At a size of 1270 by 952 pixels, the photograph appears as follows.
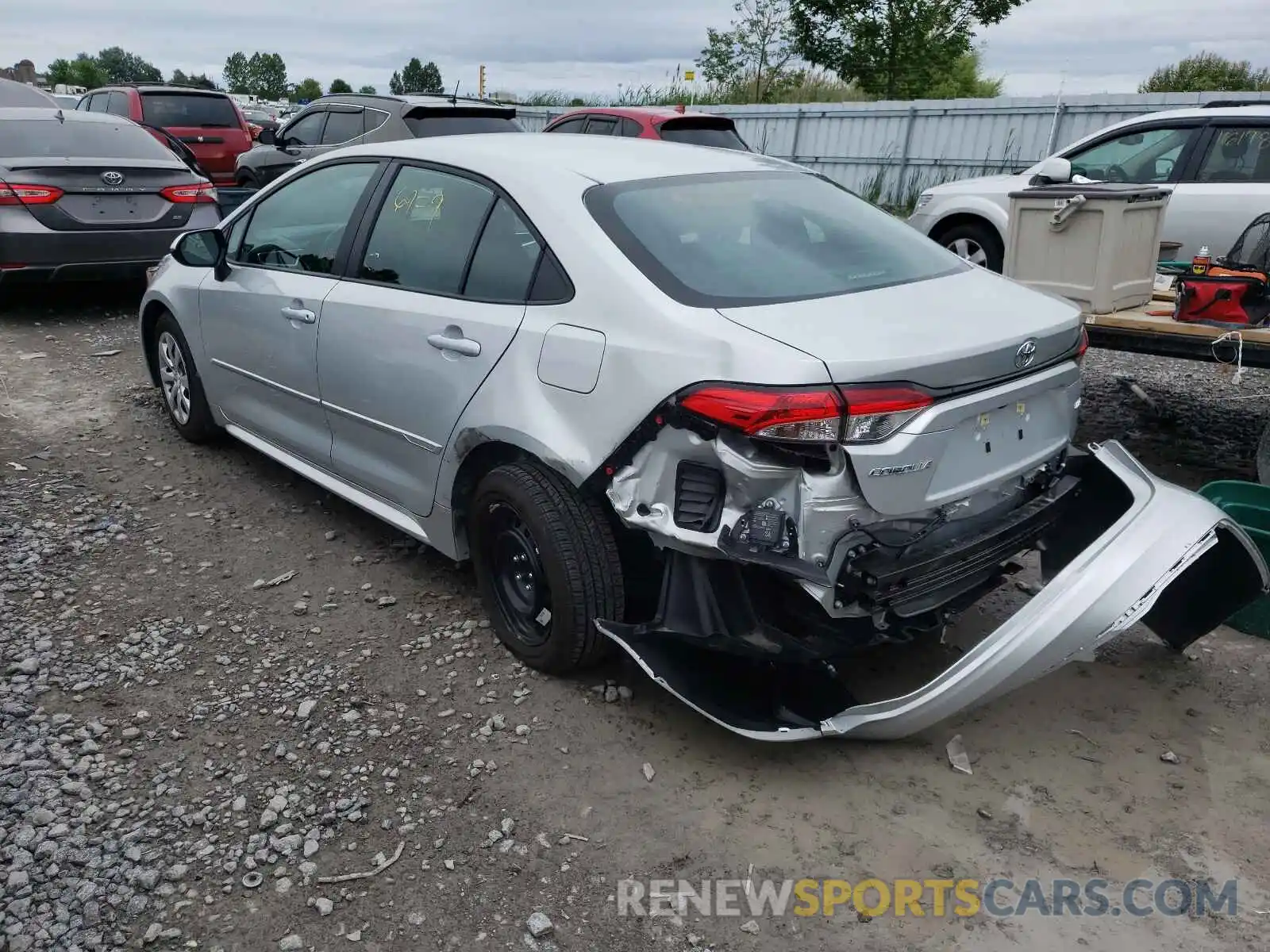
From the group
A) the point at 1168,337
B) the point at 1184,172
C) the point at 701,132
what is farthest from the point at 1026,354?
the point at 701,132

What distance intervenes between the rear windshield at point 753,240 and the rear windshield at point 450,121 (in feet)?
25.2

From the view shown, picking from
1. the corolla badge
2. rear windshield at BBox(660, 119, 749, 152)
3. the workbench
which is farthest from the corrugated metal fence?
the corolla badge

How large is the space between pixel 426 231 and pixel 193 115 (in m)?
11.2

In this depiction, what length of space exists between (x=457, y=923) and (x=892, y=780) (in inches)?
51.5

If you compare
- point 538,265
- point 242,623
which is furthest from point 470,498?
point 242,623

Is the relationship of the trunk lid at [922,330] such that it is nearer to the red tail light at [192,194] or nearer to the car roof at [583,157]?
the car roof at [583,157]

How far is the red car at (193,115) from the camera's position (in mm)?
12664

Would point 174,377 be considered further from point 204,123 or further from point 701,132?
point 204,123

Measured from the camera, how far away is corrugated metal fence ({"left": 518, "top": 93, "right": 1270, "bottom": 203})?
1477cm

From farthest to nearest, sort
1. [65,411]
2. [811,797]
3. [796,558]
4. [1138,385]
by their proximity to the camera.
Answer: [1138,385] < [65,411] < [811,797] < [796,558]

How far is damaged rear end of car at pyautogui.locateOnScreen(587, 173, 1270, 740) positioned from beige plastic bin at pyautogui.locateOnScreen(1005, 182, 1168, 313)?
1.48 m

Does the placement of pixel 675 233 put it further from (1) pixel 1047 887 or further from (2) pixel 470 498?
(1) pixel 1047 887

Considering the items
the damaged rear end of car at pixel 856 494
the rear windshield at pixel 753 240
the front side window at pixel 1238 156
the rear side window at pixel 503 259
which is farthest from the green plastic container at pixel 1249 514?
the front side window at pixel 1238 156

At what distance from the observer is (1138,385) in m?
7.02
